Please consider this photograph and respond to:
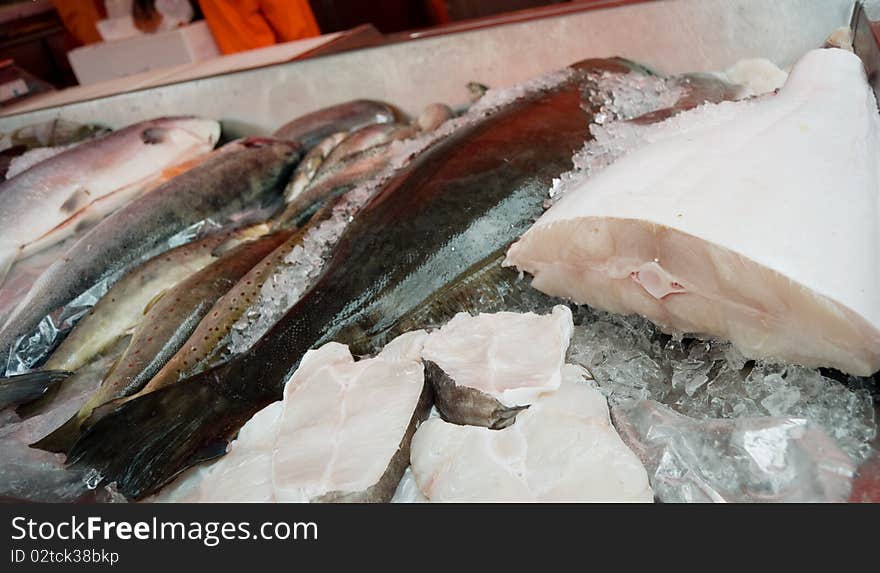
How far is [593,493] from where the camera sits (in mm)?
833

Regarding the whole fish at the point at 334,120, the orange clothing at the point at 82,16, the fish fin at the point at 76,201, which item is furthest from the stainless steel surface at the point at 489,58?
the orange clothing at the point at 82,16

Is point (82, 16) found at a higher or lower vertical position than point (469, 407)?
higher

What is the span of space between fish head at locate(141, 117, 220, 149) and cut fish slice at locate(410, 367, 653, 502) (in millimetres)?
2087

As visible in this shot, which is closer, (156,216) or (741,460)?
(741,460)

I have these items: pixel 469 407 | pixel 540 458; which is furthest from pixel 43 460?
pixel 540 458

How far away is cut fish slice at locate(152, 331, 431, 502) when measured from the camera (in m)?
0.93

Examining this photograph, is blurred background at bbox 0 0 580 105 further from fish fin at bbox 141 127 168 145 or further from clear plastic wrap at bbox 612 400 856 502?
clear plastic wrap at bbox 612 400 856 502

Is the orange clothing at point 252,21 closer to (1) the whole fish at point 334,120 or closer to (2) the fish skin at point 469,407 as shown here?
Answer: (1) the whole fish at point 334,120

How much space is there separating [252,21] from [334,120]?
3080mm

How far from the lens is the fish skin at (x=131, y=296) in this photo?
1749 mm

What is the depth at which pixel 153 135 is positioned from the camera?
2674mm

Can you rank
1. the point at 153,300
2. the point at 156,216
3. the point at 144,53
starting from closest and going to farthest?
1. the point at 153,300
2. the point at 156,216
3. the point at 144,53

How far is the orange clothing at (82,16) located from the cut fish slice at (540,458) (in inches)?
257

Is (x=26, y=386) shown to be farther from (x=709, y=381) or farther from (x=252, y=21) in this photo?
(x=252, y=21)
